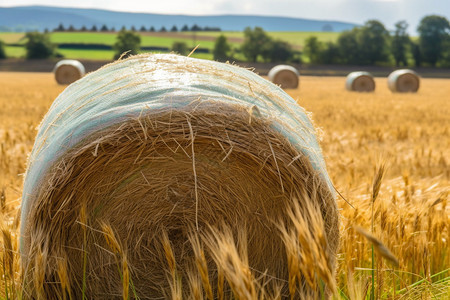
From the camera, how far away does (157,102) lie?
248 cm

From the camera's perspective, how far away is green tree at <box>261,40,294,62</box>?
6297cm

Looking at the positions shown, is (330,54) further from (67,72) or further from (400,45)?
(67,72)

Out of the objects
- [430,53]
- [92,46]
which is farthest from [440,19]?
[92,46]

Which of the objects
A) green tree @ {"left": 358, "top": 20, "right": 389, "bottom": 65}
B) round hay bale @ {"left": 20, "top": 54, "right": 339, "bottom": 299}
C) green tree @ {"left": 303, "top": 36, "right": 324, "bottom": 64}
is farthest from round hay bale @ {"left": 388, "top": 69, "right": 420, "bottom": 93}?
green tree @ {"left": 303, "top": 36, "right": 324, "bottom": 64}

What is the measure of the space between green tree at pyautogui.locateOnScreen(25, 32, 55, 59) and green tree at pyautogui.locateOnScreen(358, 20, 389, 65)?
3581 centimetres

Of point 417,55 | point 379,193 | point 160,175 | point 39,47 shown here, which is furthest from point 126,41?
point 160,175

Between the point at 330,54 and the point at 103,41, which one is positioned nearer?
the point at 330,54

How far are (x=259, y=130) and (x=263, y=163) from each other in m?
0.16

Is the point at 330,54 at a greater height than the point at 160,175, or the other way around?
the point at 160,175

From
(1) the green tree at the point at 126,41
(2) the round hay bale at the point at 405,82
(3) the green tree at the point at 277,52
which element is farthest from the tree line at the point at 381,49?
(2) the round hay bale at the point at 405,82

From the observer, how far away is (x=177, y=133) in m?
2.49

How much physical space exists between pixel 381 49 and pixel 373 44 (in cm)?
116

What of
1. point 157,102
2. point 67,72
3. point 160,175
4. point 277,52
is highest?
point 157,102

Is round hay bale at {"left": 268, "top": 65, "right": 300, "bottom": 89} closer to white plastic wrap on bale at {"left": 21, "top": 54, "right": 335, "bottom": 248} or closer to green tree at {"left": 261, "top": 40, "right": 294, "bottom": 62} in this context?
white plastic wrap on bale at {"left": 21, "top": 54, "right": 335, "bottom": 248}
